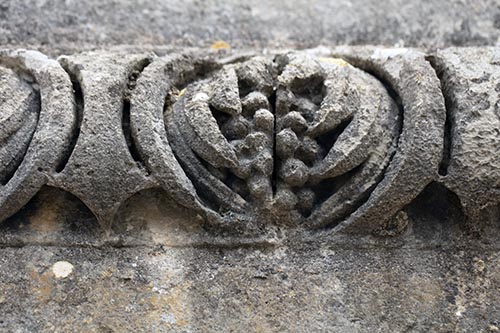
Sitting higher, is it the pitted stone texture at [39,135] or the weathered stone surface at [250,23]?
the weathered stone surface at [250,23]

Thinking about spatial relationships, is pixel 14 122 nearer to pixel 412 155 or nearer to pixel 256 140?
pixel 256 140

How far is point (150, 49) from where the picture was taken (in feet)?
6.49

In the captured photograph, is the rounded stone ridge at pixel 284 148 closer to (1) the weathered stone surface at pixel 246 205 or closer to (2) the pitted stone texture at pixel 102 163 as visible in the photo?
(1) the weathered stone surface at pixel 246 205

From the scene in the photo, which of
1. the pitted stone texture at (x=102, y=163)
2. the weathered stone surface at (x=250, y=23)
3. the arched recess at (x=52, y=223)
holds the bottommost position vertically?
the arched recess at (x=52, y=223)

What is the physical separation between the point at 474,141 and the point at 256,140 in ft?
1.58

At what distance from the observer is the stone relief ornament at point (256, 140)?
60.3 inches

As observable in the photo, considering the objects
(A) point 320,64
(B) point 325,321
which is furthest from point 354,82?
(B) point 325,321

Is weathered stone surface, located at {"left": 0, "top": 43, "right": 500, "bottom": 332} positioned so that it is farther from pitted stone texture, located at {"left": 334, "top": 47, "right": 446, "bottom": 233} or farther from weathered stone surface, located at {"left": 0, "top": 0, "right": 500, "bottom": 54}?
weathered stone surface, located at {"left": 0, "top": 0, "right": 500, "bottom": 54}

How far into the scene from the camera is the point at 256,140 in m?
1.57

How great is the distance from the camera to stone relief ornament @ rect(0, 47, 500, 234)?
1531 mm

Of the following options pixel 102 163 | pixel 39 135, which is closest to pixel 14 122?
pixel 39 135

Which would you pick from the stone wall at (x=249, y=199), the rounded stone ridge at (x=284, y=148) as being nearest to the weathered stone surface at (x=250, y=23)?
the stone wall at (x=249, y=199)

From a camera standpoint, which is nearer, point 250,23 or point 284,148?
point 284,148

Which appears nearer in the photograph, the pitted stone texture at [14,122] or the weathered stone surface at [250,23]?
the pitted stone texture at [14,122]
